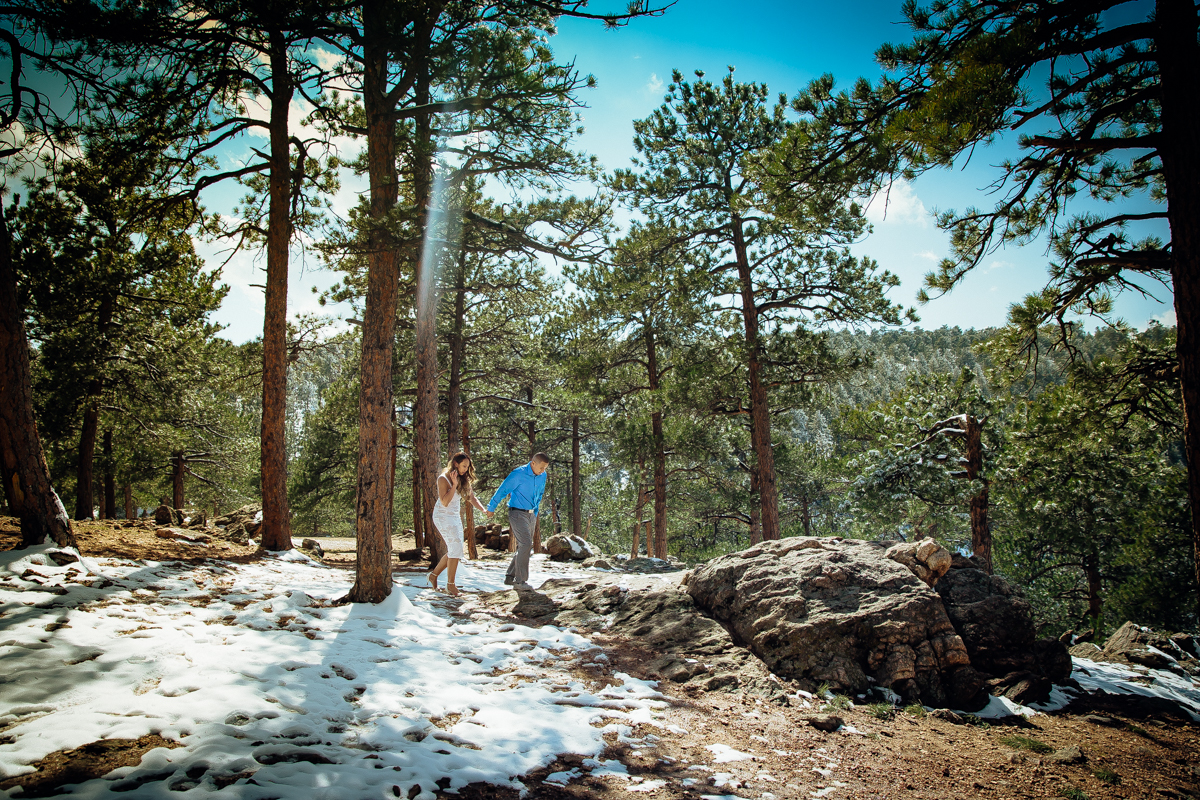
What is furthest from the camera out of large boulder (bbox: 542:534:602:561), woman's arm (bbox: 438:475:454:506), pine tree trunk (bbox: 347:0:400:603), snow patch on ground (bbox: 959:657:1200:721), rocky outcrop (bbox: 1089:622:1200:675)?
large boulder (bbox: 542:534:602:561)

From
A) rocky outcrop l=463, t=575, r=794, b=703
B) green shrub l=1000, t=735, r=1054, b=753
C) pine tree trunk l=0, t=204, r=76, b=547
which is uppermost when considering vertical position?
pine tree trunk l=0, t=204, r=76, b=547

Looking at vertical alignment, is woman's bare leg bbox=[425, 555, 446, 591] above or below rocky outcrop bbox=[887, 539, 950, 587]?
below

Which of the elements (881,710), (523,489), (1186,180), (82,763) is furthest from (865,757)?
(1186,180)

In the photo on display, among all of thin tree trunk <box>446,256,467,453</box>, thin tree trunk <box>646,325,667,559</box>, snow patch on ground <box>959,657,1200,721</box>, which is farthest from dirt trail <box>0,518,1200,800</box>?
thin tree trunk <box>646,325,667,559</box>

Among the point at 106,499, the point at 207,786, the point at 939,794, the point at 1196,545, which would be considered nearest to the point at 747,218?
the point at 1196,545

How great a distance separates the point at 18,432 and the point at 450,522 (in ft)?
14.0

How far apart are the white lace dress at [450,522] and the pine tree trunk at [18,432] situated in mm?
3590

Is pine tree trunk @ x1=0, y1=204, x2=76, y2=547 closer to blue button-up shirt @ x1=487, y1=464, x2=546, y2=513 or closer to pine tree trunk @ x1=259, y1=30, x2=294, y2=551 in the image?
pine tree trunk @ x1=259, y1=30, x2=294, y2=551

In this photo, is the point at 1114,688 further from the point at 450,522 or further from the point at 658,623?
the point at 450,522

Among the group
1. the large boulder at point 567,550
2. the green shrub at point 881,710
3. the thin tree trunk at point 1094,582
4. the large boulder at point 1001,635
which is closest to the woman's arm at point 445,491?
the green shrub at point 881,710

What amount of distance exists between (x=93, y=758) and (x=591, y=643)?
4.05m

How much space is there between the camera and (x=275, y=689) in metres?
3.28

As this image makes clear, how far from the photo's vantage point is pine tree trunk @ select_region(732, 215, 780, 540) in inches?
476

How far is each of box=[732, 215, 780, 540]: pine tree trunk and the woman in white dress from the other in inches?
292
